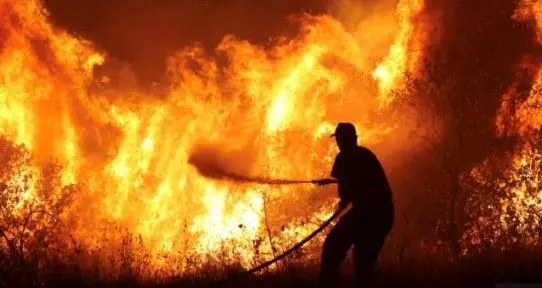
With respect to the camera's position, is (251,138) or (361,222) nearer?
(361,222)

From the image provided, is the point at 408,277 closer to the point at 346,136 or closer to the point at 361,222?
the point at 361,222

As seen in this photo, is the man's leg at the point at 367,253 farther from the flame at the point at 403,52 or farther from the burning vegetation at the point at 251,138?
the flame at the point at 403,52

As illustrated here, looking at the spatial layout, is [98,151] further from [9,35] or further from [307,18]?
[307,18]

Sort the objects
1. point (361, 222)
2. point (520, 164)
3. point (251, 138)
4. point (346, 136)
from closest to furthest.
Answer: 1. point (361, 222)
2. point (346, 136)
3. point (520, 164)
4. point (251, 138)

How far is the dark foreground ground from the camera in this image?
9.73 m

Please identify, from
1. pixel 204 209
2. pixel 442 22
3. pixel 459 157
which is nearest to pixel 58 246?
pixel 204 209

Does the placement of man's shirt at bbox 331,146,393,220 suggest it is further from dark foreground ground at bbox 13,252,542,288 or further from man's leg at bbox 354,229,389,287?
dark foreground ground at bbox 13,252,542,288

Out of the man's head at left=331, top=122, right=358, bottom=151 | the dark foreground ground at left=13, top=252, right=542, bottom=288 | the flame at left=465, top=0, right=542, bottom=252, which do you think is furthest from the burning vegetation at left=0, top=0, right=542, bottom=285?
the man's head at left=331, top=122, right=358, bottom=151

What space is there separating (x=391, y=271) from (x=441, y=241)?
16.5 feet

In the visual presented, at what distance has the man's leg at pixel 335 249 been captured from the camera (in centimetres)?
799

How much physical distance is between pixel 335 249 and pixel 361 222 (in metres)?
0.46

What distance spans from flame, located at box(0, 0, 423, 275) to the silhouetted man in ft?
25.4

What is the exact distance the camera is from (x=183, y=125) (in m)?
17.5

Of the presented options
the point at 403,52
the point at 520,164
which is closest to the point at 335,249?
the point at 403,52
